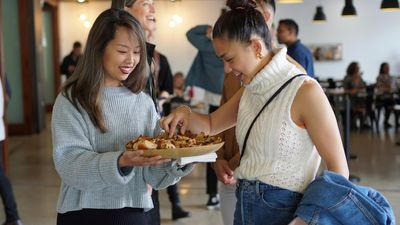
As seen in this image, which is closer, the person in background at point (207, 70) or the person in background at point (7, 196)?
the person in background at point (7, 196)

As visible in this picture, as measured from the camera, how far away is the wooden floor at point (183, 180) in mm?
4578

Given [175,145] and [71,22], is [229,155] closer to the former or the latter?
[175,145]

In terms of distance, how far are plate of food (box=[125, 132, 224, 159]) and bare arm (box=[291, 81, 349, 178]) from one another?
295 mm

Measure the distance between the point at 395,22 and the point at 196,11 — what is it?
15.1 ft

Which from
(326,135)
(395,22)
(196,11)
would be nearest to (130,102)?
(326,135)

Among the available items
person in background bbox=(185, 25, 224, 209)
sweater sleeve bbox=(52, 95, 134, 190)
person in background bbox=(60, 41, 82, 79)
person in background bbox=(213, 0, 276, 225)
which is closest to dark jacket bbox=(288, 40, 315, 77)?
person in background bbox=(185, 25, 224, 209)

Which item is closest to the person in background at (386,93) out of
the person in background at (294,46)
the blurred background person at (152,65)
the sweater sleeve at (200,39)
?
the person in background at (294,46)

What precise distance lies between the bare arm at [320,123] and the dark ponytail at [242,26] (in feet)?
0.67

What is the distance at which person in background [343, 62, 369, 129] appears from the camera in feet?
32.0

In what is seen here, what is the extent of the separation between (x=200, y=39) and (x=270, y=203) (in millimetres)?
3083

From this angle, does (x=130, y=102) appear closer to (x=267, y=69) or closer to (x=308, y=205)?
(x=267, y=69)

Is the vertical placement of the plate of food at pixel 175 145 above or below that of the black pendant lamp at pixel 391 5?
below

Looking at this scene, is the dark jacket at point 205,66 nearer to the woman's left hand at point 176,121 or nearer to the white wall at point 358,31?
the woman's left hand at point 176,121

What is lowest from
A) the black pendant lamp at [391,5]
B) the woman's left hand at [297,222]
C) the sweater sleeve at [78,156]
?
the woman's left hand at [297,222]
